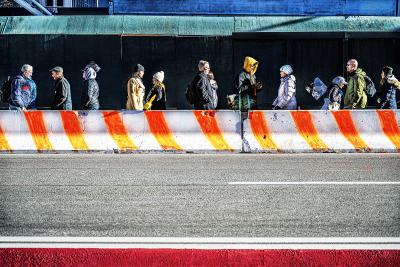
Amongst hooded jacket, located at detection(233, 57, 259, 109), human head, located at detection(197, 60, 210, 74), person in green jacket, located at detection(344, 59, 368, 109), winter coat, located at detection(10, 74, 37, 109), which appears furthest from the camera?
winter coat, located at detection(10, 74, 37, 109)

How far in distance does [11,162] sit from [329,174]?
16.2 feet

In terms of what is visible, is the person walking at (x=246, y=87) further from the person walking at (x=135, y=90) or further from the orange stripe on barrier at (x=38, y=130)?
the orange stripe on barrier at (x=38, y=130)

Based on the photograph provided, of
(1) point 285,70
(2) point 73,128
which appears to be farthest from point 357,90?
(2) point 73,128

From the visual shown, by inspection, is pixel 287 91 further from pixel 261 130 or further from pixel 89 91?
pixel 89 91

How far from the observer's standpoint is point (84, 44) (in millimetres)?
23109

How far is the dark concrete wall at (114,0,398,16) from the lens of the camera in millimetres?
25984

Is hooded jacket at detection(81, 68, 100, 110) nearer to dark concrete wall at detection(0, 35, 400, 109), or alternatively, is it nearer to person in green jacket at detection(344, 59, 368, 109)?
person in green jacket at detection(344, 59, 368, 109)

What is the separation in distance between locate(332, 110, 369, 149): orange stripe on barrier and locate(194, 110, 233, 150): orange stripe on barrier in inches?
79.5

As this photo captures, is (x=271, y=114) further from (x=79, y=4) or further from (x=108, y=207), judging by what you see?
(x=79, y=4)

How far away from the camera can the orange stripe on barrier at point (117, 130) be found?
13.9 meters

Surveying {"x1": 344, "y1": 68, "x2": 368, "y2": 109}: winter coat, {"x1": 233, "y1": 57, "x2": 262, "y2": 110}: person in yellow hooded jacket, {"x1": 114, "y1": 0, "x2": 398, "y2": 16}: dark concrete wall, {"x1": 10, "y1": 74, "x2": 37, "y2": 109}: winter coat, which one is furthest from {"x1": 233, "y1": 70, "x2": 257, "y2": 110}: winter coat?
{"x1": 114, "y1": 0, "x2": 398, "y2": 16}: dark concrete wall

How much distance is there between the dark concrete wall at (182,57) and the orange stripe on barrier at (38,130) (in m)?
9.33

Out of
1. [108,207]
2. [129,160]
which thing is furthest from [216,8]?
[108,207]


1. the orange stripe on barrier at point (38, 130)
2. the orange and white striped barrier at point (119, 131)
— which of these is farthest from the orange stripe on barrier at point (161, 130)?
the orange stripe on barrier at point (38, 130)
